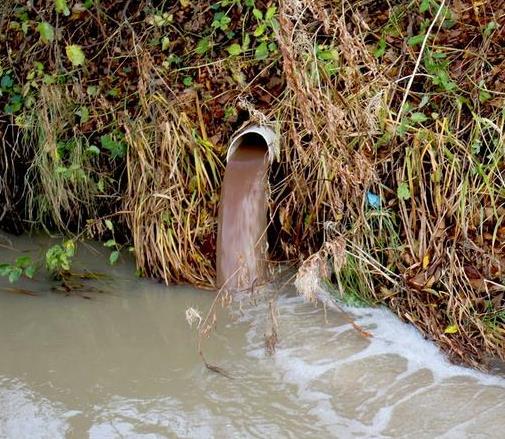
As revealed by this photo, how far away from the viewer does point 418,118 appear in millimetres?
4133

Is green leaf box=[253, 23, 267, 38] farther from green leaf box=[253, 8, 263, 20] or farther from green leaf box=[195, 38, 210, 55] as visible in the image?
green leaf box=[195, 38, 210, 55]

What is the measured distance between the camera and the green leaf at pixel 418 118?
413 centimetres

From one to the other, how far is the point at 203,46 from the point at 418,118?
1.42 m

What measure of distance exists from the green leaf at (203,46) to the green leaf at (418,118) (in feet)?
4.45

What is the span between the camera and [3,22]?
5.31 m

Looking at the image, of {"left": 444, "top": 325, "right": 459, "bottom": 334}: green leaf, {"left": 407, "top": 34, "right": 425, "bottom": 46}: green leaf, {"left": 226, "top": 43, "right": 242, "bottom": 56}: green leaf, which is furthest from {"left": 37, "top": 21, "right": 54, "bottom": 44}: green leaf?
{"left": 444, "top": 325, "right": 459, "bottom": 334}: green leaf

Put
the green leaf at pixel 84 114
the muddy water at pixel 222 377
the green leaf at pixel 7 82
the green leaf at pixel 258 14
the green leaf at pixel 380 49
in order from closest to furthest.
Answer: the muddy water at pixel 222 377 → the green leaf at pixel 380 49 → the green leaf at pixel 258 14 → the green leaf at pixel 84 114 → the green leaf at pixel 7 82

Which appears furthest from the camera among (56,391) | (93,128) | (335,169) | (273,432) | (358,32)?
(93,128)

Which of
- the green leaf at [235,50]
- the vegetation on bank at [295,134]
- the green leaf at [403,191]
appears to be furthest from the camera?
the green leaf at [235,50]

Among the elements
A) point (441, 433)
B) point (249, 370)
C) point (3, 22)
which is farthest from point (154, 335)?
point (3, 22)

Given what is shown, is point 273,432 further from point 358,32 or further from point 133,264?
point 358,32

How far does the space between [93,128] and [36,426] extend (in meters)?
2.24

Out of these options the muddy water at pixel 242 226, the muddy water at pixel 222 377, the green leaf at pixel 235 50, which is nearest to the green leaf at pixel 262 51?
the green leaf at pixel 235 50

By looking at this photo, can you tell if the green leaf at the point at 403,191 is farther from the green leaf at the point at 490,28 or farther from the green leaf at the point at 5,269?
the green leaf at the point at 5,269
